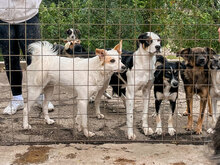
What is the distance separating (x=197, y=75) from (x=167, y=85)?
46 centimetres

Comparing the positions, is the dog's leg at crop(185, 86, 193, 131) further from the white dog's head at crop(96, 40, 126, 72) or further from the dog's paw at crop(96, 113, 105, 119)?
the dog's paw at crop(96, 113, 105, 119)

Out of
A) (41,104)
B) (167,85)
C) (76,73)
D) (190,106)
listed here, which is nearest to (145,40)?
(167,85)

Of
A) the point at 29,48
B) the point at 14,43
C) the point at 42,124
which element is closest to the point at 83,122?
the point at 42,124

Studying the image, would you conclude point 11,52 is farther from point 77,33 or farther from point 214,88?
point 214,88

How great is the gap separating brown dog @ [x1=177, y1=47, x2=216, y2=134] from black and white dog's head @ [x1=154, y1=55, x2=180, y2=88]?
0.15 meters

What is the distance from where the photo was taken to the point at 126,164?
3.60 meters

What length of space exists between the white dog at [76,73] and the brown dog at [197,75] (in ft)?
3.07

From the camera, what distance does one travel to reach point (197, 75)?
4742mm

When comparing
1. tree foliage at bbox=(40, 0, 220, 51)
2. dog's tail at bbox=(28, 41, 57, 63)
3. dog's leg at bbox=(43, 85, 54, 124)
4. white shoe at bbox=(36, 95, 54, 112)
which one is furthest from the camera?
tree foliage at bbox=(40, 0, 220, 51)

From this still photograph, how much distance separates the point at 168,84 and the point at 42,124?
1.76 m

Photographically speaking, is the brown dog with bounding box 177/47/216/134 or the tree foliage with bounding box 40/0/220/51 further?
the tree foliage with bounding box 40/0/220/51

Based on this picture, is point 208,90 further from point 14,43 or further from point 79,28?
point 79,28

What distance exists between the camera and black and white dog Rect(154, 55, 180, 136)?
454cm

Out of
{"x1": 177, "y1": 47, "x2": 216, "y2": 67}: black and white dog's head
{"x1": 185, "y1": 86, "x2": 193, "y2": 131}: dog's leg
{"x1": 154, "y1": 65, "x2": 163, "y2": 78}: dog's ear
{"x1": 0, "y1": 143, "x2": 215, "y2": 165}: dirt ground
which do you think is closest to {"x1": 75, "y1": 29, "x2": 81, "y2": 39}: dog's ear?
{"x1": 154, "y1": 65, "x2": 163, "y2": 78}: dog's ear
